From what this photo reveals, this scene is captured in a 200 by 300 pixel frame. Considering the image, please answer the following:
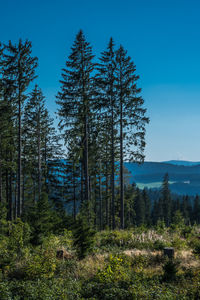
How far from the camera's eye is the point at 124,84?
55.3ft

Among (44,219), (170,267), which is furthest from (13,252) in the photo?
(170,267)

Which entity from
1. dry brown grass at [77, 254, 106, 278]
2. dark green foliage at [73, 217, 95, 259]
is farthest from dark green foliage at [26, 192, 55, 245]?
dry brown grass at [77, 254, 106, 278]

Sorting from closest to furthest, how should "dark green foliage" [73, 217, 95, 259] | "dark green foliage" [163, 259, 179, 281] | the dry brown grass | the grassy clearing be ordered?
the grassy clearing → "dark green foliage" [163, 259, 179, 281] → the dry brown grass → "dark green foliage" [73, 217, 95, 259]

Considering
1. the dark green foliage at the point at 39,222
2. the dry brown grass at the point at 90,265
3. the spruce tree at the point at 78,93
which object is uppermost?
the spruce tree at the point at 78,93

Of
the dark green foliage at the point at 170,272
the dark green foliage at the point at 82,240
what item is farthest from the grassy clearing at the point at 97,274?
the dark green foliage at the point at 82,240

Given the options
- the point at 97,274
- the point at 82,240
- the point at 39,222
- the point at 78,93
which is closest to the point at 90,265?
the point at 82,240

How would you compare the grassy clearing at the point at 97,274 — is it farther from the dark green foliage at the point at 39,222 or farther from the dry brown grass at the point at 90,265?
the dark green foliage at the point at 39,222

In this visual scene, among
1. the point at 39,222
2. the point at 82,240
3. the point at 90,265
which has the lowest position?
the point at 90,265

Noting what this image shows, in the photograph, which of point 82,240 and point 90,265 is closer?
point 90,265

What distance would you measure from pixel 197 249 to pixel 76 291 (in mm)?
4825

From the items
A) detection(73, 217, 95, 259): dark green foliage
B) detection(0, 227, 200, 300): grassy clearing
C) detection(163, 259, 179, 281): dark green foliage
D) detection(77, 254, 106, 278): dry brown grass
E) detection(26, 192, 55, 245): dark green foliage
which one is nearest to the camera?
detection(0, 227, 200, 300): grassy clearing

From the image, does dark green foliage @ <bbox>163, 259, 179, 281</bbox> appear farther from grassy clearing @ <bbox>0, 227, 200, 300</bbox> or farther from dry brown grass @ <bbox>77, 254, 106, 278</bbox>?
dry brown grass @ <bbox>77, 254, 106, 278</bbox>

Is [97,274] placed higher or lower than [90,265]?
higher

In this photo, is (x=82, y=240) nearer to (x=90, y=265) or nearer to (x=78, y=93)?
(x=90, y=265)
